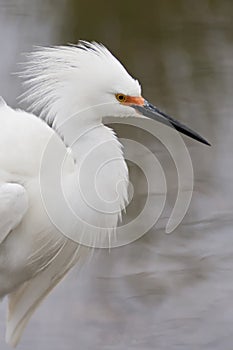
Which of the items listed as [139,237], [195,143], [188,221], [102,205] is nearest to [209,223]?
[188,221]

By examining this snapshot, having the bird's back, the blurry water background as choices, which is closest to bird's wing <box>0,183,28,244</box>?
the bird's back

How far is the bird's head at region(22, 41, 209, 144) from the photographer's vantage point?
8.20 feet

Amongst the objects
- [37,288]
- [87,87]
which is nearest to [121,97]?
[87,87]

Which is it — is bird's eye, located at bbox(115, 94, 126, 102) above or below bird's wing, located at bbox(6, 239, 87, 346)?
above

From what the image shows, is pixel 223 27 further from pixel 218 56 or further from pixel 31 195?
pixel 31 195

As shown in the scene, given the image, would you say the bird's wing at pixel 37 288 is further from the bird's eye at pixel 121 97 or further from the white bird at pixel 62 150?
the bird's eye at pixel 121 97

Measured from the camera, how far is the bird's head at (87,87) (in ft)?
8.20

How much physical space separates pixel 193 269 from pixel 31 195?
1413mm

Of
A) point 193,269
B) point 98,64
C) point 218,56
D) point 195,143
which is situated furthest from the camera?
point 218,56

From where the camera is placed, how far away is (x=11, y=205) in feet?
8.24

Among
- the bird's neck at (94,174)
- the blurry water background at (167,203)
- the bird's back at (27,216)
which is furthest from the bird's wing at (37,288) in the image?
the blurry water background at (167,203)

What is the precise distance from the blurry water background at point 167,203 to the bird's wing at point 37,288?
367 millimetres

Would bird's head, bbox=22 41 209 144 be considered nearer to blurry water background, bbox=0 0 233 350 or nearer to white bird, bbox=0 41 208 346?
white bird, bbox=0 41 208 346

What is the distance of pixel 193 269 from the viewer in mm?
3830
